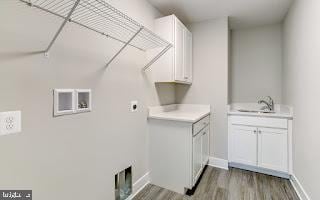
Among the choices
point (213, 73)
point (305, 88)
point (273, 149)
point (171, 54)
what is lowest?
point (273, 149)

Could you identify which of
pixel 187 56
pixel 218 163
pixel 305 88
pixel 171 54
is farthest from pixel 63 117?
pixel 218 163

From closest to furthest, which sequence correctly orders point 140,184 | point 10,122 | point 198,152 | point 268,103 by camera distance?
point 10,122 < point 140,184 < point 198,152 < point 268,103

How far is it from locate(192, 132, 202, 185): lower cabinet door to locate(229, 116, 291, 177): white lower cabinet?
31.3 inches

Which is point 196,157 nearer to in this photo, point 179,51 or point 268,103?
point 179,51

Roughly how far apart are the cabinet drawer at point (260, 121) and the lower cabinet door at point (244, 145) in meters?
0.08

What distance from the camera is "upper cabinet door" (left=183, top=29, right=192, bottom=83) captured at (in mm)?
2607

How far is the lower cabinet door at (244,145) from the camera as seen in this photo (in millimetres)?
2615

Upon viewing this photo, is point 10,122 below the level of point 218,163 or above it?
above

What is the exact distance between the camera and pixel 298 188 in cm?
204

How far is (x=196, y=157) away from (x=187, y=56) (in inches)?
59.5

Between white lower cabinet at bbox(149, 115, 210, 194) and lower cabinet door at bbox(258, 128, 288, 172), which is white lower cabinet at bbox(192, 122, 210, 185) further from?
lower cabinet door at bbox(258, 128, 288, 172)
